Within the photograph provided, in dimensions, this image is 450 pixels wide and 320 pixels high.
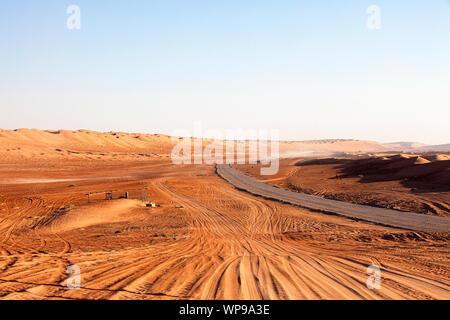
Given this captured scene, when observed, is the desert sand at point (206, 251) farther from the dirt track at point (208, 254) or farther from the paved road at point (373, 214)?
the paved road at point (373, 214)

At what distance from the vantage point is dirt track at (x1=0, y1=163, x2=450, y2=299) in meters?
7.34

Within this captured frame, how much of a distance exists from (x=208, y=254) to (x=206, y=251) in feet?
2.04

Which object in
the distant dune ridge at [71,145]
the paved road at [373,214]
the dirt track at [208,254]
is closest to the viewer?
the dirt track at [208,254]

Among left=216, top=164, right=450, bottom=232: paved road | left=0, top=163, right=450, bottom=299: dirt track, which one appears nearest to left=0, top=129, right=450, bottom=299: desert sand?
left=0, top=163, right=450, bottom=299: dirt track

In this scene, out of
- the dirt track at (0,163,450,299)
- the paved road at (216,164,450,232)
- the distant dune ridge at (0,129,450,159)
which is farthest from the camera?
the distant dune ridge at (0,129,450,159)

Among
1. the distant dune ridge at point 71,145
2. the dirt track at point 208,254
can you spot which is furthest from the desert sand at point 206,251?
the distant dune ridge at point 71,145

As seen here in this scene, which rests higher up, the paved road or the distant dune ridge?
the distant dune ridge

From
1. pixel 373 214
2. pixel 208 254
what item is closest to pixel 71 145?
pixel 373 214

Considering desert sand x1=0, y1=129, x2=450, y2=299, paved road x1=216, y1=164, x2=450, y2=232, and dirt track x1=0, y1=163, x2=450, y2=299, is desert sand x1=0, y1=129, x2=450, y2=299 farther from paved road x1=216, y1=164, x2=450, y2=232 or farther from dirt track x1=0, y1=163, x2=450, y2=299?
paved road x1=216, y1=164, x2=450, y2=232

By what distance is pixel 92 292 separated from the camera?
6.98 m

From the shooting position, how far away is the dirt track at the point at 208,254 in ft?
24.1

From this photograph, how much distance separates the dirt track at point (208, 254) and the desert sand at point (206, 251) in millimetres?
37

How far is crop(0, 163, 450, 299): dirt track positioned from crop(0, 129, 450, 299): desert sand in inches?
1.5

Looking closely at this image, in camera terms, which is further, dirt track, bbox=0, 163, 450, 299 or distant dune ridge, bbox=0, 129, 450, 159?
distant dune ridge, bbox=0, 129, 450, 159
